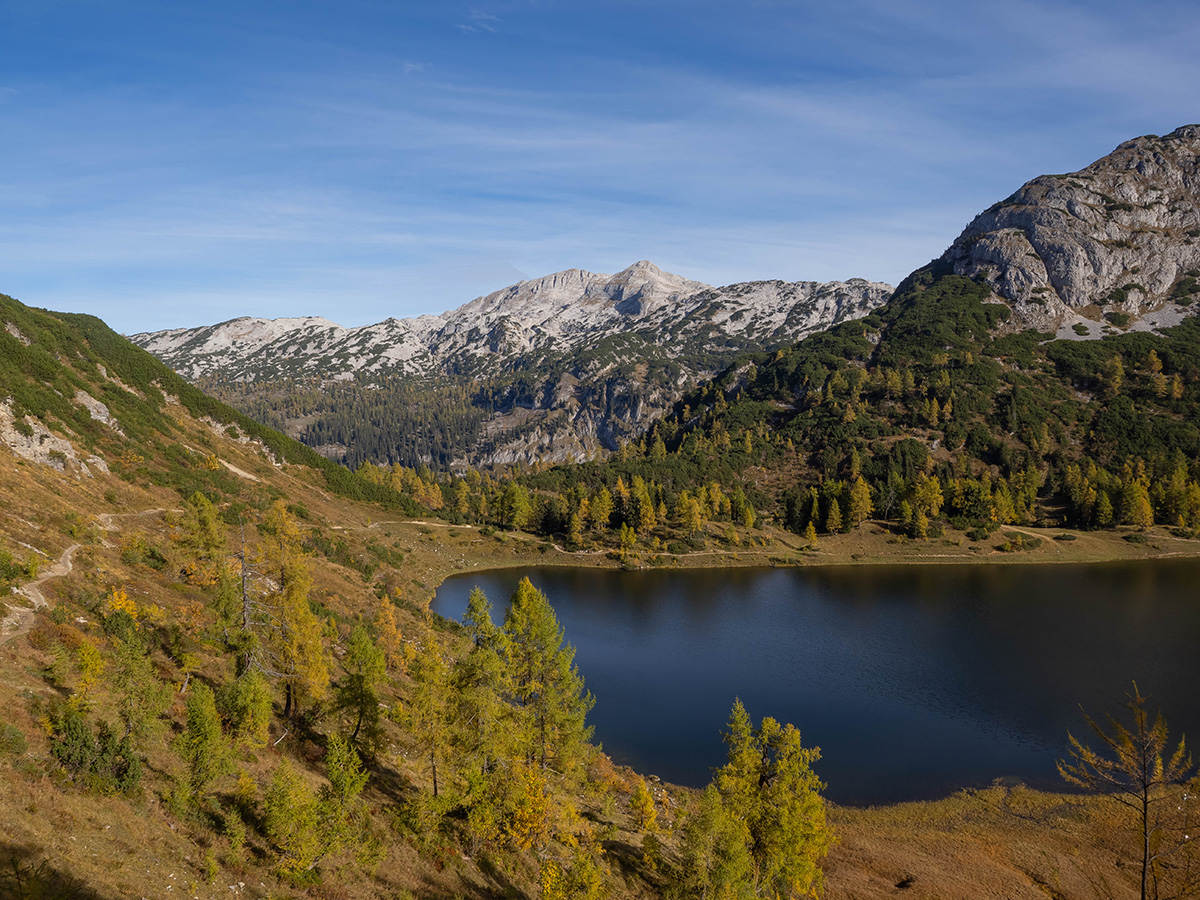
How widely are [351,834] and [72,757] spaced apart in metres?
9.62

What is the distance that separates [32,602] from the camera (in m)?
30.4

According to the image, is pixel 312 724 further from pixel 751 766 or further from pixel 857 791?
pixel 857 791

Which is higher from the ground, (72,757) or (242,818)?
(72,757)

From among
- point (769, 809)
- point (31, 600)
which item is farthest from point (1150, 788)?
point (31, 600)

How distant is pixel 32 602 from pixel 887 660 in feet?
264

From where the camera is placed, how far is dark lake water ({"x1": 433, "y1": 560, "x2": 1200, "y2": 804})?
182ft

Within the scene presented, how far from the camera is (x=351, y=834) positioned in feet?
77.4

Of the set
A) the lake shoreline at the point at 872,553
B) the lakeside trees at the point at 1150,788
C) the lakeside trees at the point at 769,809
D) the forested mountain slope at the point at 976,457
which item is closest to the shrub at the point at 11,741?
the lakeside trees at the point at 769,809

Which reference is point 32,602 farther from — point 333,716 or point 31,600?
point 333,716

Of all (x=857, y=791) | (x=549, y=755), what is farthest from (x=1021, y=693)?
(x=549, y=755)

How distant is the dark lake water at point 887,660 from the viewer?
5559 centimetres

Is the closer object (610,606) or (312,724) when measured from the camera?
(312,724)

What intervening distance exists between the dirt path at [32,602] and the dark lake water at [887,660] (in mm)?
42596

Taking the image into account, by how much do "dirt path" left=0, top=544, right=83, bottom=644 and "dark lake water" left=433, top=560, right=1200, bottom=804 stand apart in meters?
42.6
